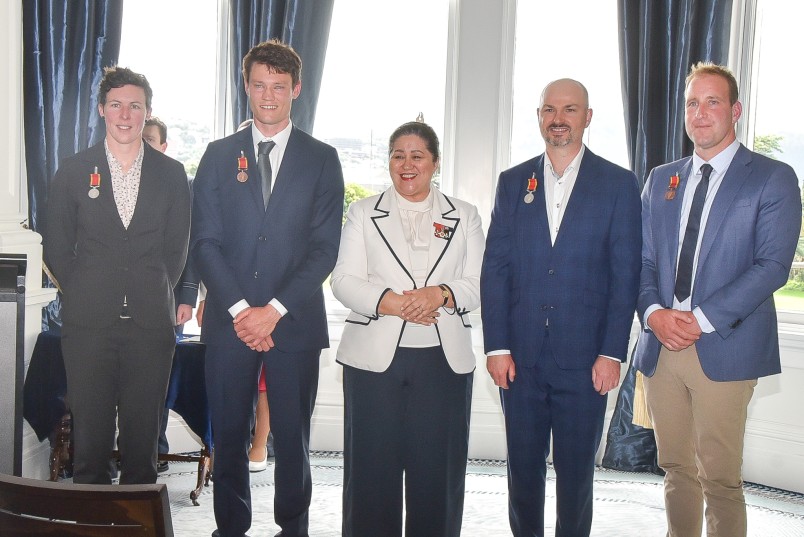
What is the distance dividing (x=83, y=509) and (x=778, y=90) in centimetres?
427

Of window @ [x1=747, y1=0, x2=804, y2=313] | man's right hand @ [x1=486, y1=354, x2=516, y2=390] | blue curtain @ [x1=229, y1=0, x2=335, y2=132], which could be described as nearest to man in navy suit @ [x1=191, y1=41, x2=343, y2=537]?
man's right hand @ [x1=486, y1=354, x2=516, y2=390]

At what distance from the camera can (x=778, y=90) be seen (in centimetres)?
443

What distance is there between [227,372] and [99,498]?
69.5 inches

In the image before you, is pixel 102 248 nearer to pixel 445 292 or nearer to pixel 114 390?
pixel 114 390

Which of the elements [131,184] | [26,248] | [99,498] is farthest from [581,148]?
[26,248]

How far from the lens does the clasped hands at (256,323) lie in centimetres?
281

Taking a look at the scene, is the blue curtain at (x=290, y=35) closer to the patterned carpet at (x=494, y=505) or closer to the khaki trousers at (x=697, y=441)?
the patterned carpet at (x=494, y=505)

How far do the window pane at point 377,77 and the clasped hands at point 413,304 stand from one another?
7.36 feet

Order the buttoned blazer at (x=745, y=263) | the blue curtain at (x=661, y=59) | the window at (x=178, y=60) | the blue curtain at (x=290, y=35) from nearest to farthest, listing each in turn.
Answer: the buttoned blazer at (x=745, y=263) → the blue curtain at (x=661, y=59) → the blue curtain at (x=290, y=35) → the window at (x=178, y=60)

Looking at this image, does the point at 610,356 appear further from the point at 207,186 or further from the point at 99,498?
the point at 99,498

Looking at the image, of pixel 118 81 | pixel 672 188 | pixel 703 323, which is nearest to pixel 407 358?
pixel 703 323

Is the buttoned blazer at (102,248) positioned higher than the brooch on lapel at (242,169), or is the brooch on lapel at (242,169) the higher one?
the brooch on lapel at (242,169)

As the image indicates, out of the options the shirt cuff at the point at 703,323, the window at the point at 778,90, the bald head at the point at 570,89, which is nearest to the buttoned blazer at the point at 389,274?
the bald head at the point at 570,89

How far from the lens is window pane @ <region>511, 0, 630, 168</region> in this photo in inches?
183
